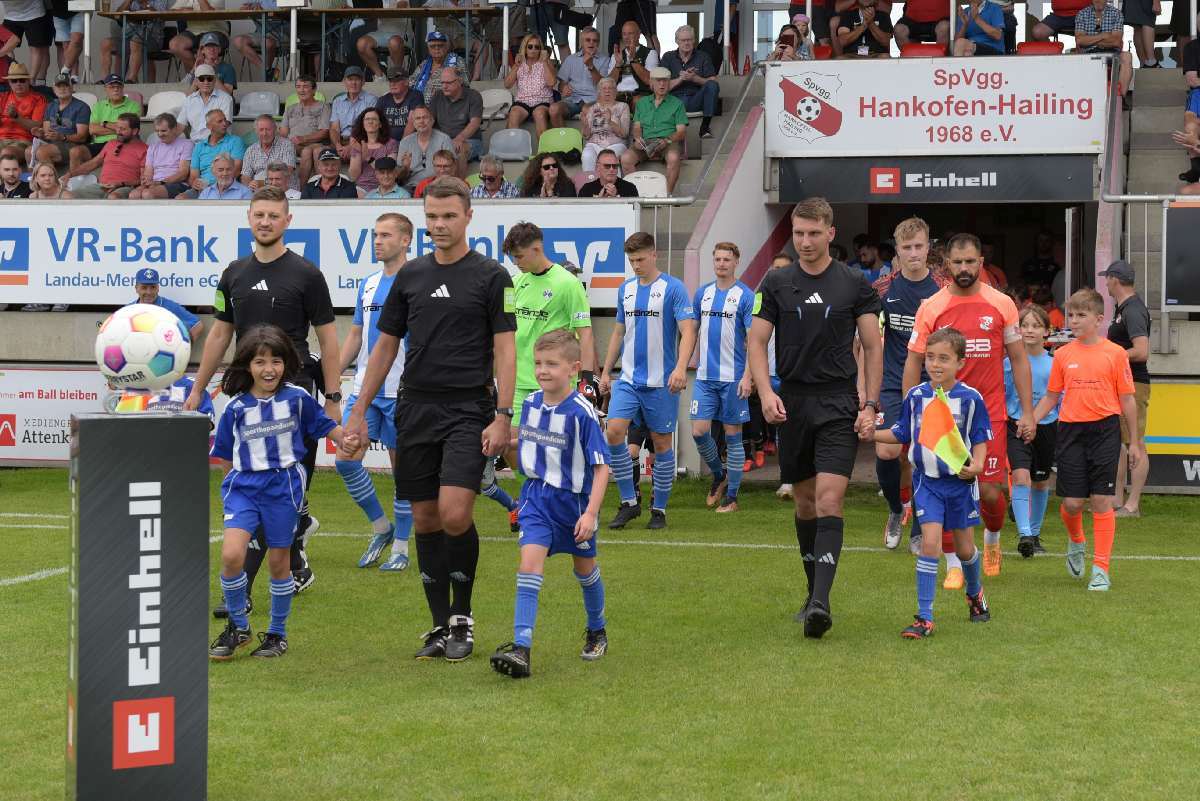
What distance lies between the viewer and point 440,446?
21.7ft

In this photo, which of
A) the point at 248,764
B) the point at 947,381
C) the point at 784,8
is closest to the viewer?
the point at 248,764

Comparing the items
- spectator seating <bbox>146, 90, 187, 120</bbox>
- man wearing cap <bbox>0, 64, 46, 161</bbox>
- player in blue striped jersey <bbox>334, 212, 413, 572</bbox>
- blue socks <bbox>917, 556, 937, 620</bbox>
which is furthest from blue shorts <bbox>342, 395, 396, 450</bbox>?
man wearing cap <bbox>0, 64, 46, 161</bbox>

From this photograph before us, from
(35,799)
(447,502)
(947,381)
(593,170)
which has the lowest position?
(35,799)

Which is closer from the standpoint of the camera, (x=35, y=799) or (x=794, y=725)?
(x=35, y=799)

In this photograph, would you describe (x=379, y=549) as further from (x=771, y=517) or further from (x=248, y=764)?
(x=248, y=764)

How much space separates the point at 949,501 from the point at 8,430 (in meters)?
10.3

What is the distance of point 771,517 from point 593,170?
598 centimetres

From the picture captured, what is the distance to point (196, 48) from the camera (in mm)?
20078

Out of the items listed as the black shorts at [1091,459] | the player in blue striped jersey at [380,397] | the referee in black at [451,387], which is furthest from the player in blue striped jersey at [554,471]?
the black shorts at [1091,459]

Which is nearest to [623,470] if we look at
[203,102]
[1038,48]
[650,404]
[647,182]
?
[650,404]

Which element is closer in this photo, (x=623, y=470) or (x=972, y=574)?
(x=972, y=574)

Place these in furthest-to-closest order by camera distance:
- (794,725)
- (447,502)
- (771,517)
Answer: (771,517)
(447,502)
(794,725)

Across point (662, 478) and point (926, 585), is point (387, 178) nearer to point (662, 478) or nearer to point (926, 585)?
point (662, 478)

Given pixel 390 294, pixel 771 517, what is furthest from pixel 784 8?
pixel 390 294
